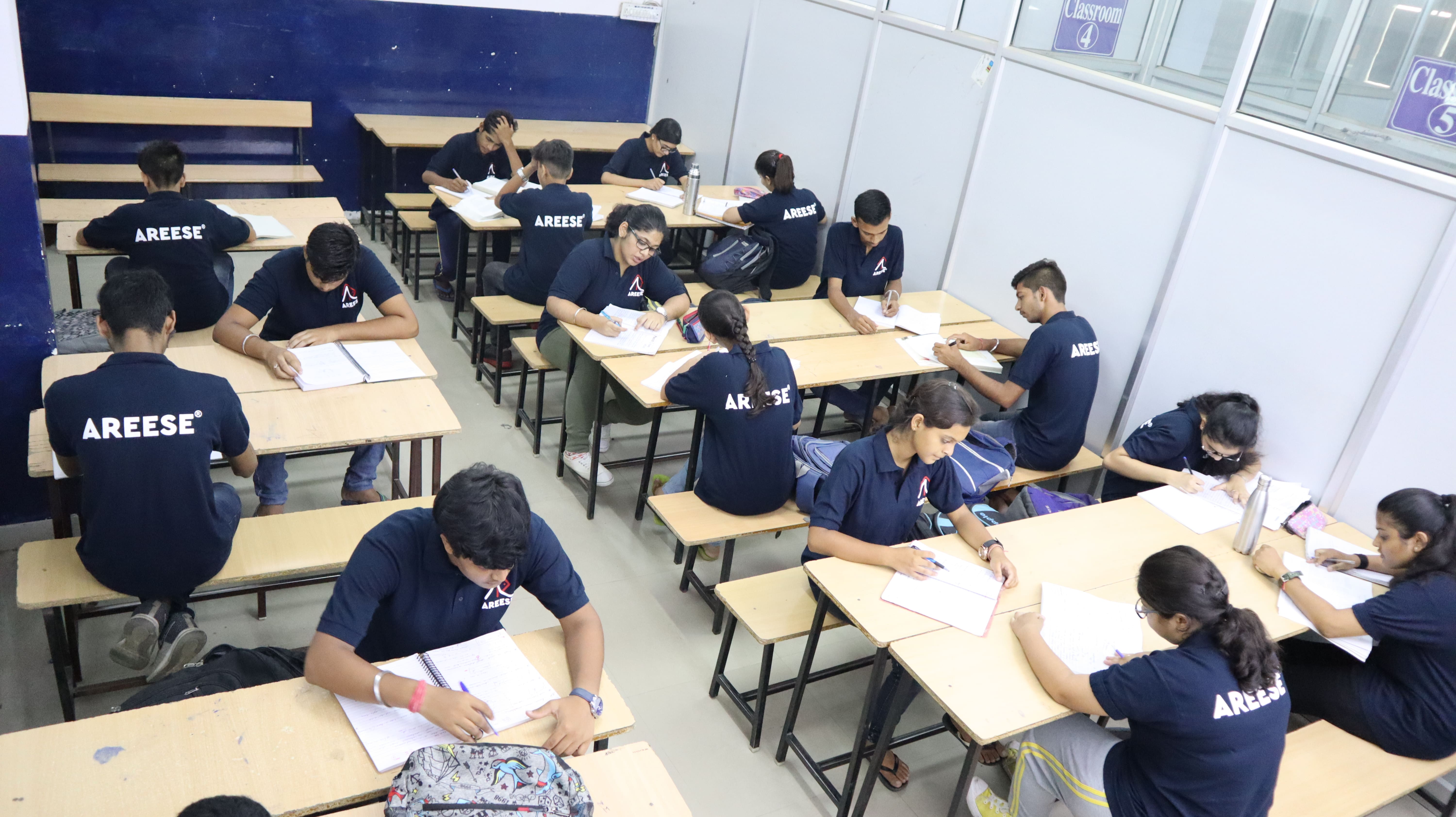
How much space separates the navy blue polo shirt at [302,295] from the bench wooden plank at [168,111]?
10.5ft

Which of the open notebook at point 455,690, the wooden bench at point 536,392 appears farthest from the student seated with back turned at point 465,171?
the open notebook at point 455,690

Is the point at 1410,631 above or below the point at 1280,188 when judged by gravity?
below

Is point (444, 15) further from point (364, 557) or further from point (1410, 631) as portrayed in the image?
point (1410, 631)

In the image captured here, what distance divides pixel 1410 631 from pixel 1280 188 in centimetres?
173

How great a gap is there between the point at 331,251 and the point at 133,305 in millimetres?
902

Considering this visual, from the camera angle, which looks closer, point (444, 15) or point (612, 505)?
point (612, 505)

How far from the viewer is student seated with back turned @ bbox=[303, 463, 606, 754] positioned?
208 centimetres

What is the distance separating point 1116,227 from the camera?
4.39 meters

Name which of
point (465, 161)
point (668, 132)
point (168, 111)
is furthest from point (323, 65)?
point (668, 132)

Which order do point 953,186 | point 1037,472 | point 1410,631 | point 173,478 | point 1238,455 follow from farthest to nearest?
point 953,186 → point 1037,472 → point 1238,455 → point 1410,631 → point 173,478

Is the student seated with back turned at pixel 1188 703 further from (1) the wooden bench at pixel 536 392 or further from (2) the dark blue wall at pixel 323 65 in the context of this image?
(2) the dark blue wall at pixel 323 65

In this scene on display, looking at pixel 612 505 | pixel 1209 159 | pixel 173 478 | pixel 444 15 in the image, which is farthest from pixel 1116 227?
pixel 444 15

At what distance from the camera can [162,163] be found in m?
4.13

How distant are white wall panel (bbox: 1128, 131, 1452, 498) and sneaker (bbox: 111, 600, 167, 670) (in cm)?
393
